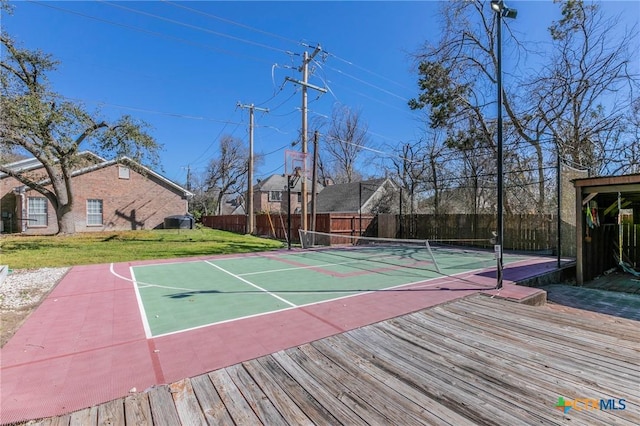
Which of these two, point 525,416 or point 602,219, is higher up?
point 602,219

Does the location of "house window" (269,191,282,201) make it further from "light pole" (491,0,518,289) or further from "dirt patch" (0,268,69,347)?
"light pole" (491,0,518,289)

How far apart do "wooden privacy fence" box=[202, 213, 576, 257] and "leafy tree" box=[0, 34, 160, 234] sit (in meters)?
9.74

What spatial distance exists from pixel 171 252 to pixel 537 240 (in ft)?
51.5

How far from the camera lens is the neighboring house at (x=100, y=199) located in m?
19.3

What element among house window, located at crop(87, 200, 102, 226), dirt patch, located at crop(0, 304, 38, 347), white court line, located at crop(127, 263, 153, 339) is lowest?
white court line, located at crop(127, 263, 153, 339)

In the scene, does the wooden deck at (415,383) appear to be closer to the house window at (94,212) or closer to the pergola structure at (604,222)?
the pergola structure at (604,222)

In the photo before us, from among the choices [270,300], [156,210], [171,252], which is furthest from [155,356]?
[156,210]

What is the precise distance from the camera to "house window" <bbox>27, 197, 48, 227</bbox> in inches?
762

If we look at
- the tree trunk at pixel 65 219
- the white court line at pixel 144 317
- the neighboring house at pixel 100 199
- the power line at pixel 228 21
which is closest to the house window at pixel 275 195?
the neighboring house at pixel 100 199

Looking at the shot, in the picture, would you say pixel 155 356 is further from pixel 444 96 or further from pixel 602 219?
pixel 444 96

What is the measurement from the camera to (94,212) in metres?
21.2

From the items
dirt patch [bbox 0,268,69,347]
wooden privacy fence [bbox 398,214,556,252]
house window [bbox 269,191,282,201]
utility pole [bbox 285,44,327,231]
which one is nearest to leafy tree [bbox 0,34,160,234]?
dirt patch [bbox 0,268,69,347]

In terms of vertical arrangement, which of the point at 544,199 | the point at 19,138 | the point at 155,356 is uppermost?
the point at 19,138

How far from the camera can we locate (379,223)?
18250 mm
